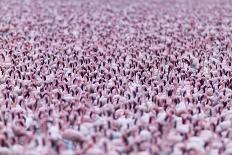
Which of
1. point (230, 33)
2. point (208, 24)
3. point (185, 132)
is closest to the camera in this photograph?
point (185, 132)

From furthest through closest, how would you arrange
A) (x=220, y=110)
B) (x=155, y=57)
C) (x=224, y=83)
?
(x=155, y=57) → (x=224, y=83) → (x=220, y=110)

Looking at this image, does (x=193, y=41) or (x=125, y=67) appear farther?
(x=193, y=41)

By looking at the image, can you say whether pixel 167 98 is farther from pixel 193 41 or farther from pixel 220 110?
pixel 193 41

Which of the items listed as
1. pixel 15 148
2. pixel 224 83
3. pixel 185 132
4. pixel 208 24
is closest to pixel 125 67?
pixel 224 83

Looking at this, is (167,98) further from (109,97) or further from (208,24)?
(208,24)

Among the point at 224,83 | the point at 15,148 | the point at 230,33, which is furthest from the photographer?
the point at 230,33

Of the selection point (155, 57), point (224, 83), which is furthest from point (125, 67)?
point (224, 83)
